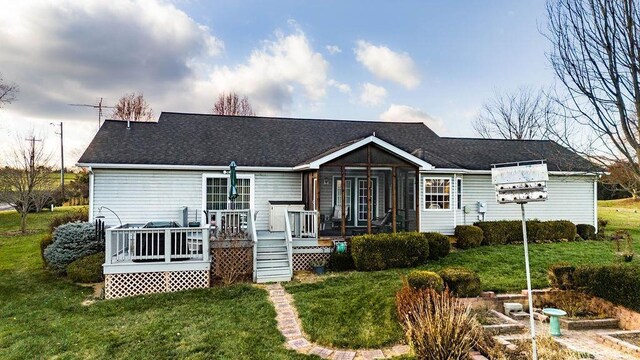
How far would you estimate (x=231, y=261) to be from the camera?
416 inches

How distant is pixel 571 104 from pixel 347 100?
1785 centimetres

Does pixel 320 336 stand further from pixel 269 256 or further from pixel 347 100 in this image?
pixel 347 100

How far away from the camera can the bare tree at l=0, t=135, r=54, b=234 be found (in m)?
22.0

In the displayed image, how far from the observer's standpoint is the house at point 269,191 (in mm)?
10328

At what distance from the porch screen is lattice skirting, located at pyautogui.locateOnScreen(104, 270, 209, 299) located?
4.27 metres

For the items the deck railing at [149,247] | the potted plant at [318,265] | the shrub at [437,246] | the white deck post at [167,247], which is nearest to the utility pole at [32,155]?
the deck railing at [149,247]

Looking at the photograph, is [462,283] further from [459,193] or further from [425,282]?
[459,193]

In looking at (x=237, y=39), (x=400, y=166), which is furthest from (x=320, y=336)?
(x=237, y=39)

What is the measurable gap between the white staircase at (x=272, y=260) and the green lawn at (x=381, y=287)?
64 centimetres

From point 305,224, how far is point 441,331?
23.4 ft

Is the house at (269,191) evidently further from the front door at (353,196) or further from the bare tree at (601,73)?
the bare tree at (601,73)

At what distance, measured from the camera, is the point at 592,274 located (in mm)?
7992

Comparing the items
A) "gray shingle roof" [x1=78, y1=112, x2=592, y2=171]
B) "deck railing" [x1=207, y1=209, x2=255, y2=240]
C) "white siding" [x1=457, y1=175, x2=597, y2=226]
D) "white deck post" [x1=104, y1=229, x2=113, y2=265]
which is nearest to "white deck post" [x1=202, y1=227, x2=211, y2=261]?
"deck railing" [x1=207, y1=209, x2=255, y2=240]

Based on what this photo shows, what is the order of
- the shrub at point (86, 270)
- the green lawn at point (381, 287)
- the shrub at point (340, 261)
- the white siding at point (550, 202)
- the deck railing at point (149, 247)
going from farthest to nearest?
the white siding at point (550, 202)
the shrub at point (340, 261)
the shrub at point (86, 270)
the deck railing at point (149, 247)
the green lawn at point (381, 287)
